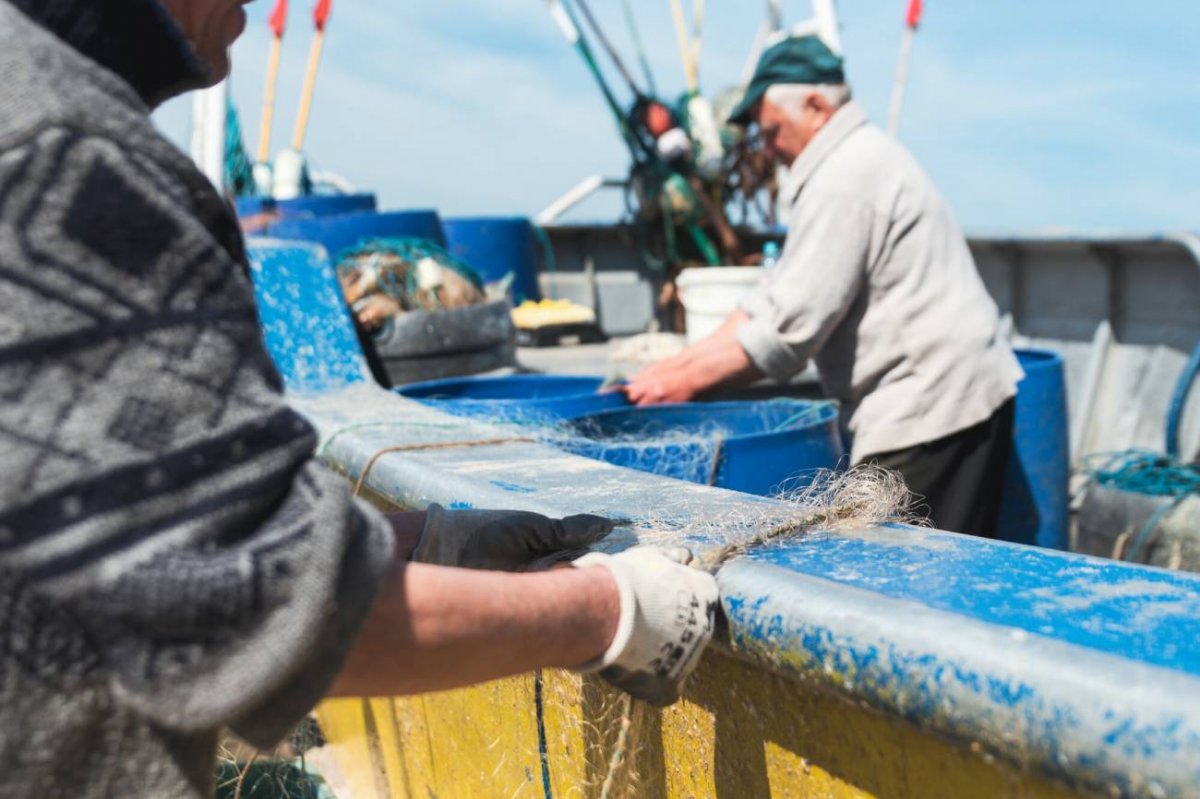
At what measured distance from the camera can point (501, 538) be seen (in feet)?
4.44

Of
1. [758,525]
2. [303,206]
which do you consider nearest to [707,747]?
[758,525]

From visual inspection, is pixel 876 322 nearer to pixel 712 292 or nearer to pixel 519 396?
pixel 519 396

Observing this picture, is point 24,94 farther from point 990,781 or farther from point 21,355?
point 990,781

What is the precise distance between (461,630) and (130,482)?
324 millimetres

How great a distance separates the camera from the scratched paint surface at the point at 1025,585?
41.1 inches

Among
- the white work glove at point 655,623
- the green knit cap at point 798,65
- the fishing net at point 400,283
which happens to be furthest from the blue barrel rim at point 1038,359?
the white work glove at point 655,623

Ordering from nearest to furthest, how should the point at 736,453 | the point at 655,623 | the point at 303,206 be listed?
the point at 655,623 → the point at 736,453 → the point at 303,206

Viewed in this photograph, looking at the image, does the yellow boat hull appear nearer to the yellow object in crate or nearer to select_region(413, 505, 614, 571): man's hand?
select_region(413, 505, 614, 571): man's hand

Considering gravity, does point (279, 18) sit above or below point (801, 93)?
above

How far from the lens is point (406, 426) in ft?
8.28

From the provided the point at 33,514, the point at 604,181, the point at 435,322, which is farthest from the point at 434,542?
the point at 604,181

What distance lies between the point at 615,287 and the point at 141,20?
6.27 metres

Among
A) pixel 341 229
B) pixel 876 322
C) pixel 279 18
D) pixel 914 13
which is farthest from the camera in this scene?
pixel 279 18

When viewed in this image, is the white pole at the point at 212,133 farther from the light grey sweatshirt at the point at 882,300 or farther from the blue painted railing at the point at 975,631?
the blue painted railing at the point at 975,631
